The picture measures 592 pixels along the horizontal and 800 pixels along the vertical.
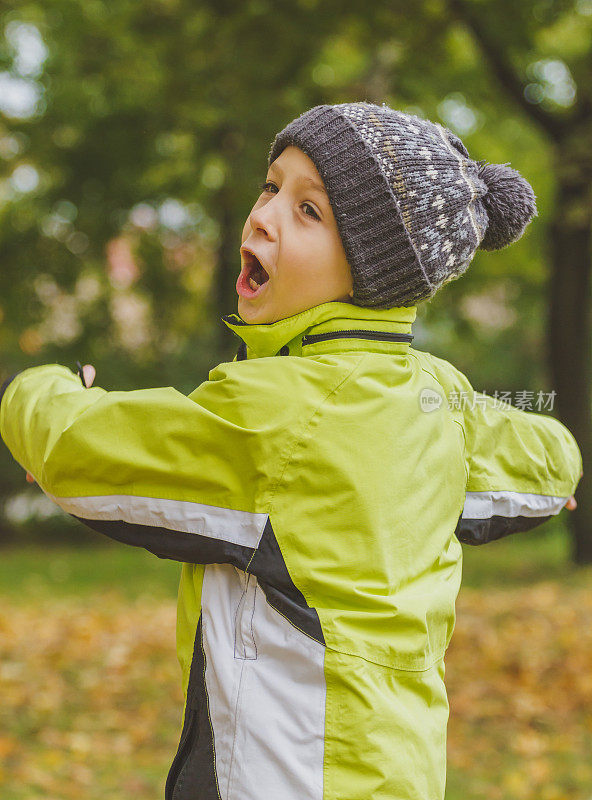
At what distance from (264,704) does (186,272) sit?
1181 cm

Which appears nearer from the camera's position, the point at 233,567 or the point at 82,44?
the point at 233,567

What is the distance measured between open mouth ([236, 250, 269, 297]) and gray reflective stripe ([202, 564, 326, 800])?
0.61m

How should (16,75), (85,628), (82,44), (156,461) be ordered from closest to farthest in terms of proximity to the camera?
(156,461), (85,628), (82,44), (16,75)

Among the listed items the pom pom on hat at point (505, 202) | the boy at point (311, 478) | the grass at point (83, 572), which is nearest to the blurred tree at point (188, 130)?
the grass at point (83, 572)

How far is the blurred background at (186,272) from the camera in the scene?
4816mm

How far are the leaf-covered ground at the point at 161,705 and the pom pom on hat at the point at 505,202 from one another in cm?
317

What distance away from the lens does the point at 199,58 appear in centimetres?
795

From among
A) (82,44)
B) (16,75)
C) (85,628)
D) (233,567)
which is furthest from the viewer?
(16,75)

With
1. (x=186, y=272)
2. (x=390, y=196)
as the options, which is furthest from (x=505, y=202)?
(x=186, y=272)

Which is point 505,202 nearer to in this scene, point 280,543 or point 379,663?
point 280,543

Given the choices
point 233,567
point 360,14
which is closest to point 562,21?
point 360,14

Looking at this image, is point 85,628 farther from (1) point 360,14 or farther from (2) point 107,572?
(1) point 360,14

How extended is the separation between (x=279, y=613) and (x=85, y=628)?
5.33 metres

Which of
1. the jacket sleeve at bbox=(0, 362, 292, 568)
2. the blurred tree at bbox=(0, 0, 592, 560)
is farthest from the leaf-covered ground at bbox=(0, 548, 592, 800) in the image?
the blurred tree at bbox=(0, 0, 592, 560)
